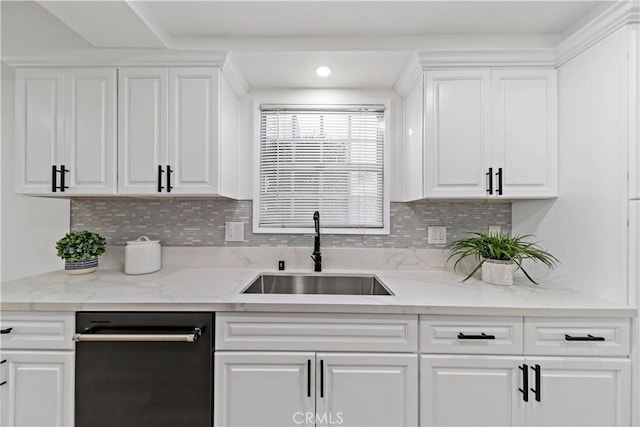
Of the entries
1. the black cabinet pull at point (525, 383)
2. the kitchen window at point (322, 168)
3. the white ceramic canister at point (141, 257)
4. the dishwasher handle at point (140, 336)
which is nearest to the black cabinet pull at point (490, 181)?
the kitchen window at point (322, 168)

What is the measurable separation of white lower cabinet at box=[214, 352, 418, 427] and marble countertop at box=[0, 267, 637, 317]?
23 cm

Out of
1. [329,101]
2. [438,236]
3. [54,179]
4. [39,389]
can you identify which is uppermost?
[329,101]

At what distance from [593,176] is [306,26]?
63.1 inches

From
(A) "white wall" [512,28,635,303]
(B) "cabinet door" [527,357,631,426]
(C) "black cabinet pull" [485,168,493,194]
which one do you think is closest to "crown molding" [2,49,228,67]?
(C) "black cabinet pull" [485,168,493,194]

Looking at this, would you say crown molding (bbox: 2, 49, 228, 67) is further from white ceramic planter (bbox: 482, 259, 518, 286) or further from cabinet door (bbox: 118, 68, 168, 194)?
white ceramic planter (bbox: 482, 259, 518, 286)

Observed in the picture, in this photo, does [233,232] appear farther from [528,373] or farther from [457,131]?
[528,373]

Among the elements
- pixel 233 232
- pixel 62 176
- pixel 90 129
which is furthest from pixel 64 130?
pixel 233 232

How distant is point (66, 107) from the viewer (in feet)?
5.50

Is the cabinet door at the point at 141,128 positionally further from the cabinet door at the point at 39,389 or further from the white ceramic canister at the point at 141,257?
the cabinet door at the point at 39,389

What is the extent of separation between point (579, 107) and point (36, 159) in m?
2.92

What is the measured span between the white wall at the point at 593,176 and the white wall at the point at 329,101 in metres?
0.89

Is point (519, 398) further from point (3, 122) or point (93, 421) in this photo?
point (3, 122)

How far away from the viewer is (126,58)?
5.47 feet

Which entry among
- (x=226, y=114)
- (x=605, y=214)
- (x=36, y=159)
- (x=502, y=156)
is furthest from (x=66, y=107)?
(x=605, y=214)
